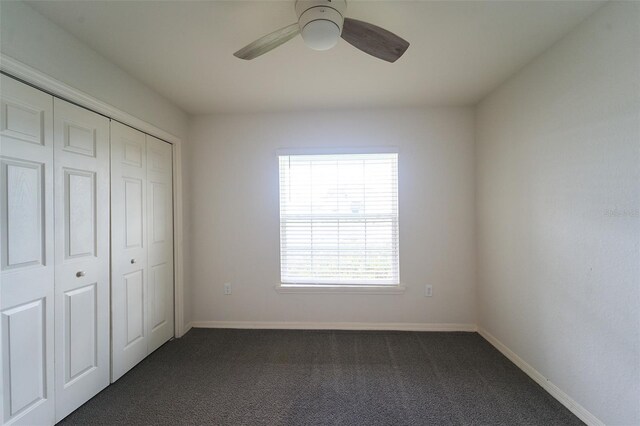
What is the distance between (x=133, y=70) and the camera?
78.7 inches

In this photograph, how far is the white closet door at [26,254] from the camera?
51.8 inches

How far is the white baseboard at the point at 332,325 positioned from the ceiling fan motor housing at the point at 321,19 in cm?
257

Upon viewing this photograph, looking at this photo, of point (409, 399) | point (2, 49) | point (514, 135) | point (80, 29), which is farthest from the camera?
point (514, 135)

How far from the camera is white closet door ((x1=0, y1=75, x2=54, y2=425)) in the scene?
1.32 m

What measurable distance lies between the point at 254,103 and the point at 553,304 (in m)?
2.98

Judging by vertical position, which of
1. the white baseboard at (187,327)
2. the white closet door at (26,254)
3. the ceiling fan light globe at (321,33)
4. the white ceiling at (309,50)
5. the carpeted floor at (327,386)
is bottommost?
the carpeted floor at (327,386)

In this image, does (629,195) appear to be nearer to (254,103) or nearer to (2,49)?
(254,103)

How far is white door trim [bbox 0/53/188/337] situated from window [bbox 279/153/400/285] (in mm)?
1056

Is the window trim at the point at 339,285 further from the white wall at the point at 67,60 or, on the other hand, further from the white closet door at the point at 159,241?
the white wall at the point at 67,60

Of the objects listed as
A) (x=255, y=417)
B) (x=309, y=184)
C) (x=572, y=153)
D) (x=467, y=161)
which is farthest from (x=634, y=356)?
(x=309, y=184)

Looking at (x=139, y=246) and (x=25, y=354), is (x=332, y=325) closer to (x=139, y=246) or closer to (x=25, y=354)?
(x=139, y=246)

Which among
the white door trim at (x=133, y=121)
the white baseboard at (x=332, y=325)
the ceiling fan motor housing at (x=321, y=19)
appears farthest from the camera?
the white baseboard at (x=332, y=325)

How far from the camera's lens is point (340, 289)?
2764mm

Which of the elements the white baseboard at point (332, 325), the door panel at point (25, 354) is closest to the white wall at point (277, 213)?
the white baseboard at point (332, 325)
